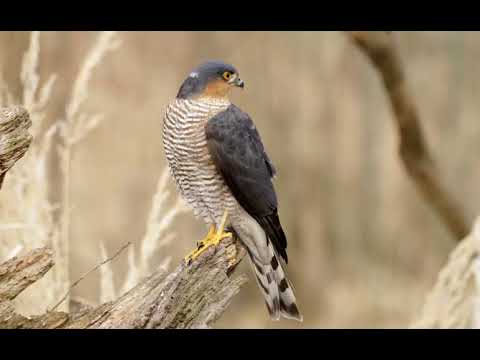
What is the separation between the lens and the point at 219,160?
282cm

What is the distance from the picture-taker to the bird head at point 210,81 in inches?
112

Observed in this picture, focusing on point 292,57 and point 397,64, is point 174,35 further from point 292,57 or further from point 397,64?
point 397,64

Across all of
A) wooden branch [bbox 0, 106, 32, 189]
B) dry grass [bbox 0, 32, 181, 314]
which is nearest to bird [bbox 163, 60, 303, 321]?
dry grass [bbox 0, 32, 181, 314]

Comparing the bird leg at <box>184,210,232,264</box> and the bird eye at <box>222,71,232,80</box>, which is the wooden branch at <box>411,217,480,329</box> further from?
the bird eye at <box>222,71,232,80</box>

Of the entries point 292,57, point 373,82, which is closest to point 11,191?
point 292,57

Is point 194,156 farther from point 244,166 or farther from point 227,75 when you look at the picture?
point 227,75

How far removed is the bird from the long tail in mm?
51

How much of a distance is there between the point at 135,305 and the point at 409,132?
1.55m

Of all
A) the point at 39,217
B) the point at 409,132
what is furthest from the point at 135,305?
the point at 409,132

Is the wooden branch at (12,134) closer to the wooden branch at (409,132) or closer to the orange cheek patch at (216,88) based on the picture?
the orange cheek patch at (216,88)

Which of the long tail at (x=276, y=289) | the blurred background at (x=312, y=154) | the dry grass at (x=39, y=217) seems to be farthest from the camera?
the blurred background at (x=312, y=154)

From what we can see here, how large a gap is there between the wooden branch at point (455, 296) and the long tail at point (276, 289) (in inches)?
17.9

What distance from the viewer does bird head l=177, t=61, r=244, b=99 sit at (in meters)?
2.84

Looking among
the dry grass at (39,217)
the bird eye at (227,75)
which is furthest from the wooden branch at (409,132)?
the dry grass at (39,217)
